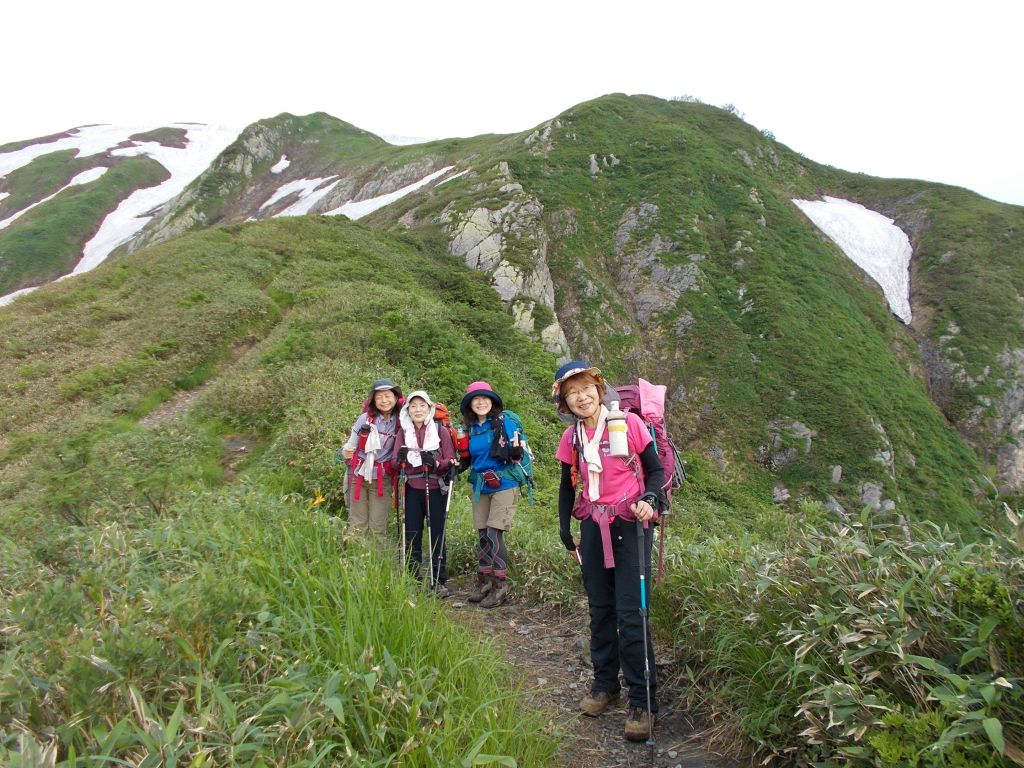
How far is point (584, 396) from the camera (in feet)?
13.0

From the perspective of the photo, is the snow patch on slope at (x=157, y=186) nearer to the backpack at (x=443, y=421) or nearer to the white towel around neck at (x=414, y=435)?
the white towel around neck at (x=414, y=435)

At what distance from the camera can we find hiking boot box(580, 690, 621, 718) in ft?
12.5

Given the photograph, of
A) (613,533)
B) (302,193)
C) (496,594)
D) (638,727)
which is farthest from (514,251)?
(302,193)

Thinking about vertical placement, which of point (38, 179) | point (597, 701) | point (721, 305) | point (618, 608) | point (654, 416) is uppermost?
point (38, 179)

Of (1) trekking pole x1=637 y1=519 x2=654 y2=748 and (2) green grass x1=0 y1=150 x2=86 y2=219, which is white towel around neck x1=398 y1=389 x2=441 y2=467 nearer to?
(1) trekking pole x1=637 y1=519 x2=654 y2=748

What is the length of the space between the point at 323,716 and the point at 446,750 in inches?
23.6

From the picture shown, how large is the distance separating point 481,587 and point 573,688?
2.04m

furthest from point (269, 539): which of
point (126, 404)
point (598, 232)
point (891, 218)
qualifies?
point (891, 218)

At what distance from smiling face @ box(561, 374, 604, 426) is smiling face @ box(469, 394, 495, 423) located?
2.16 meters

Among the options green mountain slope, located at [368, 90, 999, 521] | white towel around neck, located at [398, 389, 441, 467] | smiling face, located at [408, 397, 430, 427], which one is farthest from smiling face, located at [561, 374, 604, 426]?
green mountain slope, located at [368, 90, 999, 521]

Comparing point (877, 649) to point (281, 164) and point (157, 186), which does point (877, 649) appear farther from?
point (157, 186)

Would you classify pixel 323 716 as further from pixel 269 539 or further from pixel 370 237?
pixel 370 237

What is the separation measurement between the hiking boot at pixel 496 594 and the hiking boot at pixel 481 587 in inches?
1.6

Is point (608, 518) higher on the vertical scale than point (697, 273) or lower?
lower
